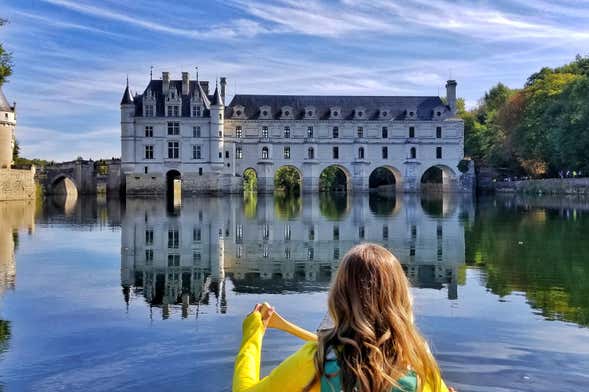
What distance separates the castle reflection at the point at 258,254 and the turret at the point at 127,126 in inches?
1363

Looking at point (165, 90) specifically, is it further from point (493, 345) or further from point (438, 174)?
point (493, 345)

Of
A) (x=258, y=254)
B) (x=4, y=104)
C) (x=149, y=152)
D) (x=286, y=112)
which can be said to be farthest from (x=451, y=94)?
(x=258, y=254)

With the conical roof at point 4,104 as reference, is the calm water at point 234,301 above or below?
below

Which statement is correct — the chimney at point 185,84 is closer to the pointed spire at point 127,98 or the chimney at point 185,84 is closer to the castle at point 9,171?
the pointed spire at point 127,98

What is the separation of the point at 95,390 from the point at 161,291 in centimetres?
523

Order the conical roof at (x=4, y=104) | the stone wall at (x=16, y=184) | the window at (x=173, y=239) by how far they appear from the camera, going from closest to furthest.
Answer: the window at (x=173, y=239), the stone wall at (x=16, y=184), the conical roof at (x=4, y=104)

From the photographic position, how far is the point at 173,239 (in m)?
20.4

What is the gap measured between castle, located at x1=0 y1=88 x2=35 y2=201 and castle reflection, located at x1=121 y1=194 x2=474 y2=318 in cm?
2330

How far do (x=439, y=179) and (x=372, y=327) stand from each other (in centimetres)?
7527

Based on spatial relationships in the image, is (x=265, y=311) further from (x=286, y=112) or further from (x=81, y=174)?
(x=81, y=174)

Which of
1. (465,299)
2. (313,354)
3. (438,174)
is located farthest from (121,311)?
(438,174)

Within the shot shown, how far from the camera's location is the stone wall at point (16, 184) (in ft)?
155

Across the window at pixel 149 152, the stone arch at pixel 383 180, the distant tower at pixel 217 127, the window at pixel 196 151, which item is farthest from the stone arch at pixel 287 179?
the window at pixel 149 152

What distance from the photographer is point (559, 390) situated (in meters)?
6.34
